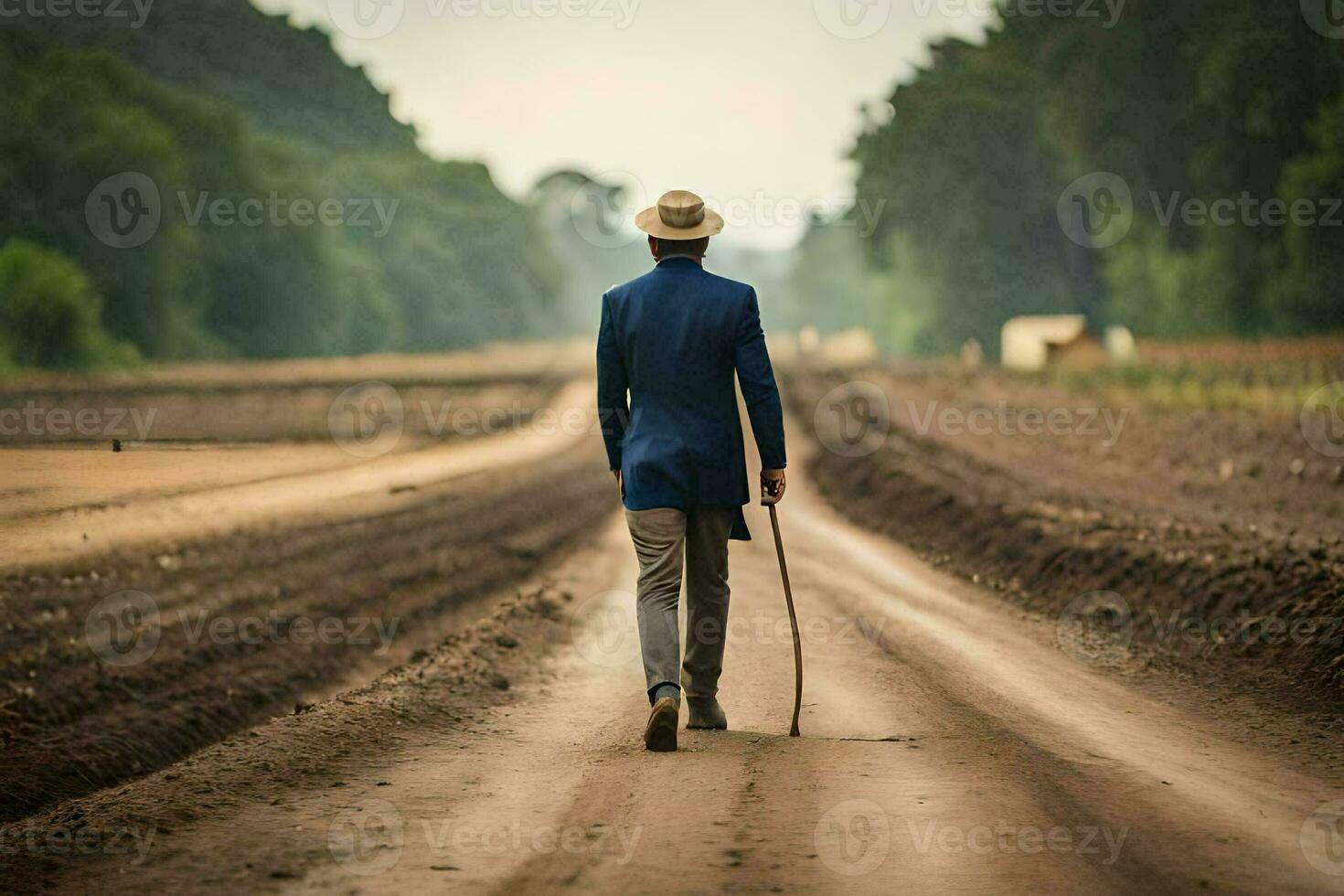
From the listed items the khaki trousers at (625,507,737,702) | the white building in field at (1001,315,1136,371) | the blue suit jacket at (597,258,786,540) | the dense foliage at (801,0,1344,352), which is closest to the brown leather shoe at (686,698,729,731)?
the khaki trousers at (625,507,737,702)

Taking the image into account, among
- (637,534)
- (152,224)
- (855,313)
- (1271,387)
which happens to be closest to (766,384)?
(637,534)

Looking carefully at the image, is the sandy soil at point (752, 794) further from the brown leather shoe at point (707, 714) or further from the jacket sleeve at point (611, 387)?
the jacket sleeve at point (611, 387)

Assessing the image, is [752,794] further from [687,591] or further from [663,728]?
[687,591]

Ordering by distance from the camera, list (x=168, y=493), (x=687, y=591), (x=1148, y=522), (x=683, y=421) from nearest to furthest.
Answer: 1. (x=687, y=591)
2. (x=683, y=421)
3. (x=168, y=493)
4. (x=1148, y=522)

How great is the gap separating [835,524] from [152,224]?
125 feet

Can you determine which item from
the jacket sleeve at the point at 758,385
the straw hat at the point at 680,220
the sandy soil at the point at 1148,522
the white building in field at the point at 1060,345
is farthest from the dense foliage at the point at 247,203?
the jacket sleeve at the point at 758,385

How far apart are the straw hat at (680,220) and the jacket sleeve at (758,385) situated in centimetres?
40

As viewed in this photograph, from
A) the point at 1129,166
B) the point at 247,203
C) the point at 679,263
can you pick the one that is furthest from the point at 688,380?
the point at 247,203

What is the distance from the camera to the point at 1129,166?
44.0m

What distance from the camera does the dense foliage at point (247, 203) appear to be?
38781mm

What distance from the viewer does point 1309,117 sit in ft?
122

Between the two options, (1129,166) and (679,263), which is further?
(1129,166)

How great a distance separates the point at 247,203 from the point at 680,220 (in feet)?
175

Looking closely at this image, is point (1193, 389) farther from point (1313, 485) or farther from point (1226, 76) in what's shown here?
point (1226, 76)
